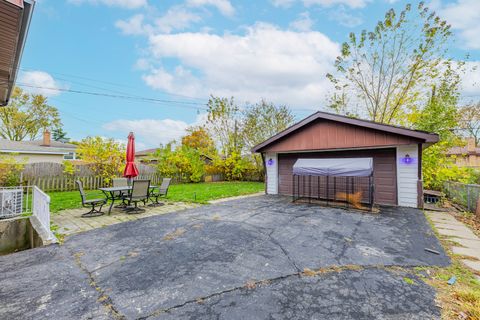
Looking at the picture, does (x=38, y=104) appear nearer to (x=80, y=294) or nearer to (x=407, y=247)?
(x=80, y=294)

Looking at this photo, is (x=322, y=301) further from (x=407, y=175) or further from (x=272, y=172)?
(x=272, y=172)

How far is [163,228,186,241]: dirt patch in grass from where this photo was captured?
14.7ft

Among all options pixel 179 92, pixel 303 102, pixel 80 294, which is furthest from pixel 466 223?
pixel 179 92

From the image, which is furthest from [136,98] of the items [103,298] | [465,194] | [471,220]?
[465,194]

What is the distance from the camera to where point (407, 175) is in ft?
25.2

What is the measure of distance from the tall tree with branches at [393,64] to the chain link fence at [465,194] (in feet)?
19.9

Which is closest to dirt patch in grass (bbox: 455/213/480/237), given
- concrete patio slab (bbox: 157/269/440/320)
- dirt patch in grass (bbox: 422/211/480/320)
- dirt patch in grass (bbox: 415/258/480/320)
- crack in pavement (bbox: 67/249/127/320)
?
dirt patch in grass (bbox: 422/211/480/320)

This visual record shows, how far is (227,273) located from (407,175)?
25.3 ft

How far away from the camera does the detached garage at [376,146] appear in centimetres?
748

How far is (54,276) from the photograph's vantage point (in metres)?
3.02

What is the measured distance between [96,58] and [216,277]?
16.0 m

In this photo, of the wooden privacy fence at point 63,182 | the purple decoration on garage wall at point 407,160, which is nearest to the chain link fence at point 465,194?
the purple decoration on garage wall at point 407,160

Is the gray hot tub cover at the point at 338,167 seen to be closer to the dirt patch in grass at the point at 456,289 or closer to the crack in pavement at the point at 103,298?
the dirt patch in grass at the point at 456,289

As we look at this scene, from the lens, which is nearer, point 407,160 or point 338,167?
point 338,167
